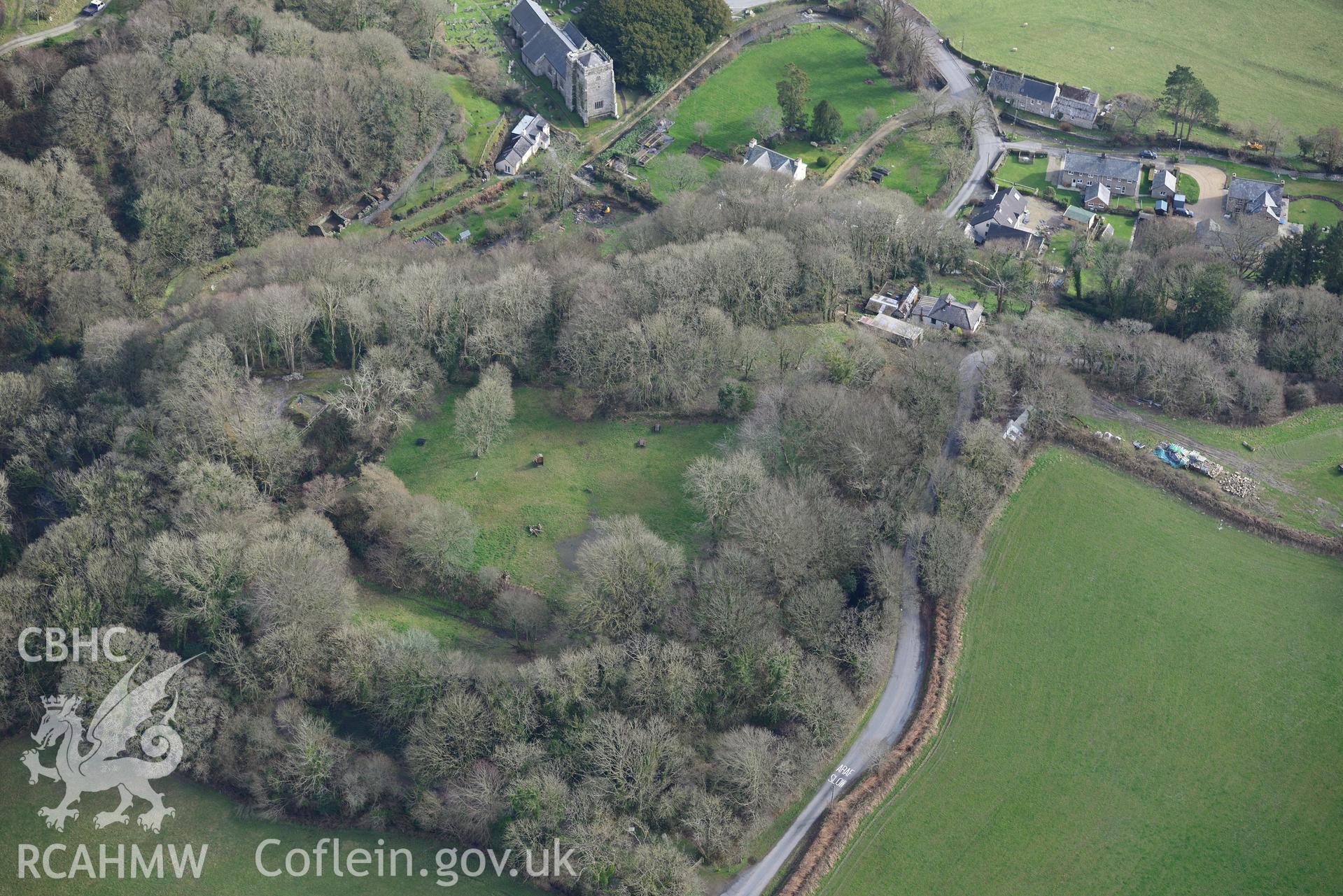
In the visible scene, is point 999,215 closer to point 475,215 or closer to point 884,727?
point 475,215

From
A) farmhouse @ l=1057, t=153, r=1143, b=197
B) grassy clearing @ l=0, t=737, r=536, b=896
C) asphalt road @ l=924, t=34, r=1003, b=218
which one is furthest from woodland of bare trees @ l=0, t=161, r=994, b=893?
farmhouse @ l=1057, t=153, r=1143, b=197

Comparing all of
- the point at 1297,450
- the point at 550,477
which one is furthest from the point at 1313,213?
the point at 550,477

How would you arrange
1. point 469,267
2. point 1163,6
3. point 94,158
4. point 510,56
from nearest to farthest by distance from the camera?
point 469,267 < point 94,158 < point 510,56 < point 1163,6

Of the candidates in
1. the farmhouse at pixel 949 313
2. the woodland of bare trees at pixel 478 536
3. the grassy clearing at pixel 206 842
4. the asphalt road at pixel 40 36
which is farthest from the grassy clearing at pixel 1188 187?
the asphalt road at pixel 40 36

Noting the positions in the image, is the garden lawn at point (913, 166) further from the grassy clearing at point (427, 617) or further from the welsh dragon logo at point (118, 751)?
the welsh dragon logo at point (118, 751)

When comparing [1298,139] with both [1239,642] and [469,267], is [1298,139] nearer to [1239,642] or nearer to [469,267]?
[1239,642]

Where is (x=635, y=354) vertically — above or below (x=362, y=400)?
above

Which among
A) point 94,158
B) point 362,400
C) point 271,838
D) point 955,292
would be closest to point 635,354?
point 362,400

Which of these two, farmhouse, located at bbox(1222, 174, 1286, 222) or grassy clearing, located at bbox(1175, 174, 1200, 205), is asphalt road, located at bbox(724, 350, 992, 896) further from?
grassy clearing, located at bbox(1175, 174, 1200, 205)
